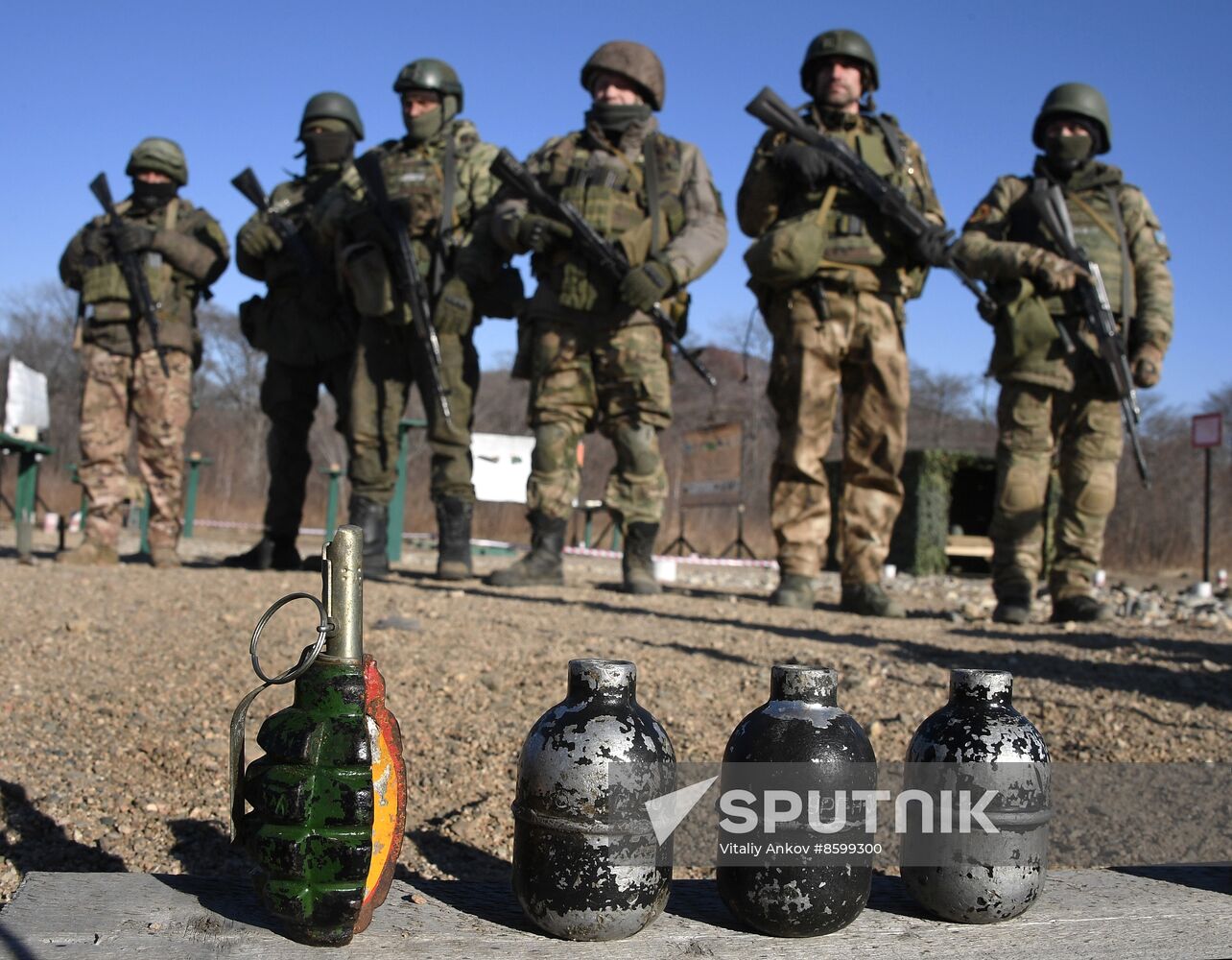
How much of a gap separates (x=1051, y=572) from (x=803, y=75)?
9.90 ft

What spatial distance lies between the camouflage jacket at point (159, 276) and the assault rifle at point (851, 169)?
346 cm

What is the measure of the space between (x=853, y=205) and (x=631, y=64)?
4.66 ft

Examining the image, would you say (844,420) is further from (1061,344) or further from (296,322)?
(296,322)

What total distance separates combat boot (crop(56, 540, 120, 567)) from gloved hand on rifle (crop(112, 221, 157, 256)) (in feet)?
5.74

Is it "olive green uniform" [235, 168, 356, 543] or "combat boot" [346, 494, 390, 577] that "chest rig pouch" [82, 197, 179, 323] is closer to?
"olive green uniform" [235, 168, 356, 543]

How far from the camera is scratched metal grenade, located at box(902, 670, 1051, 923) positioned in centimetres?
155

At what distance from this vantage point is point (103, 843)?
210 cm

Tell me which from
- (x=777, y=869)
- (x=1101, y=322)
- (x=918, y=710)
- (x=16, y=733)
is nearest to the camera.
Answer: (x=777, y=869)

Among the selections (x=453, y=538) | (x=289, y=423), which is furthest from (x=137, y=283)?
(x=453, y=538)

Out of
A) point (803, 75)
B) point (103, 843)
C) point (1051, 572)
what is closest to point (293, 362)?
point (803, 75)

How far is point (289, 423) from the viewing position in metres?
7.26

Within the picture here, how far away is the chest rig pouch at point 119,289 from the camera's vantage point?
6.94m

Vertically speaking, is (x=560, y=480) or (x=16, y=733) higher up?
(x=560, y=480)

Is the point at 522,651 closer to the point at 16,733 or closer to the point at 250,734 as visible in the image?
the point at 250,734
